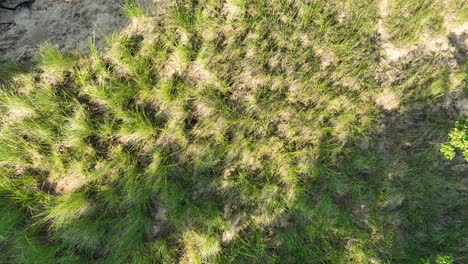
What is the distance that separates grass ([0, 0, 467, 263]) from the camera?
299 cm

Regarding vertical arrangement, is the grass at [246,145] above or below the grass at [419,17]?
below

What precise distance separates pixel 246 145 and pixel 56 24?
2.17 m

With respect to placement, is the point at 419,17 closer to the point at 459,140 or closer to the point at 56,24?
the point at 459,140

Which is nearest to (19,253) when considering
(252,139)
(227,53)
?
(252,139)

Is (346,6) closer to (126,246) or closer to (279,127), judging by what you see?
(279,127)

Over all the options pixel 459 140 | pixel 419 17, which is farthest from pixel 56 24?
pixel 459 140

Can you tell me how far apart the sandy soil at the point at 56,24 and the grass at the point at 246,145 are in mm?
149

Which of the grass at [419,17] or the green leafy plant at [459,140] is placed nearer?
the green leafy plant at [459,140]

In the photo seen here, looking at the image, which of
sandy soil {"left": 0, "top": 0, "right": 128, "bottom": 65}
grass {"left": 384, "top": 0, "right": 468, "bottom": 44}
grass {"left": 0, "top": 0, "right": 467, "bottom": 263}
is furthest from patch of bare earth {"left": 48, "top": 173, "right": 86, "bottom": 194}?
grass {"left": 384, "top": 0, "right": 468, "bottom": 44}

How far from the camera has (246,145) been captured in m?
3.05

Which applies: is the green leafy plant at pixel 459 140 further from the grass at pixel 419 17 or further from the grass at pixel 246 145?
the grass at pixel 419 17

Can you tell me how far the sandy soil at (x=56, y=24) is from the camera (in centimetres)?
302

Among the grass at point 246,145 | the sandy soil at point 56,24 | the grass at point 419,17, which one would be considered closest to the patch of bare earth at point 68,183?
the grass at point 246,145

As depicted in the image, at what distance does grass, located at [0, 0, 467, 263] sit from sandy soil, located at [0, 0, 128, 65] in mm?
149
